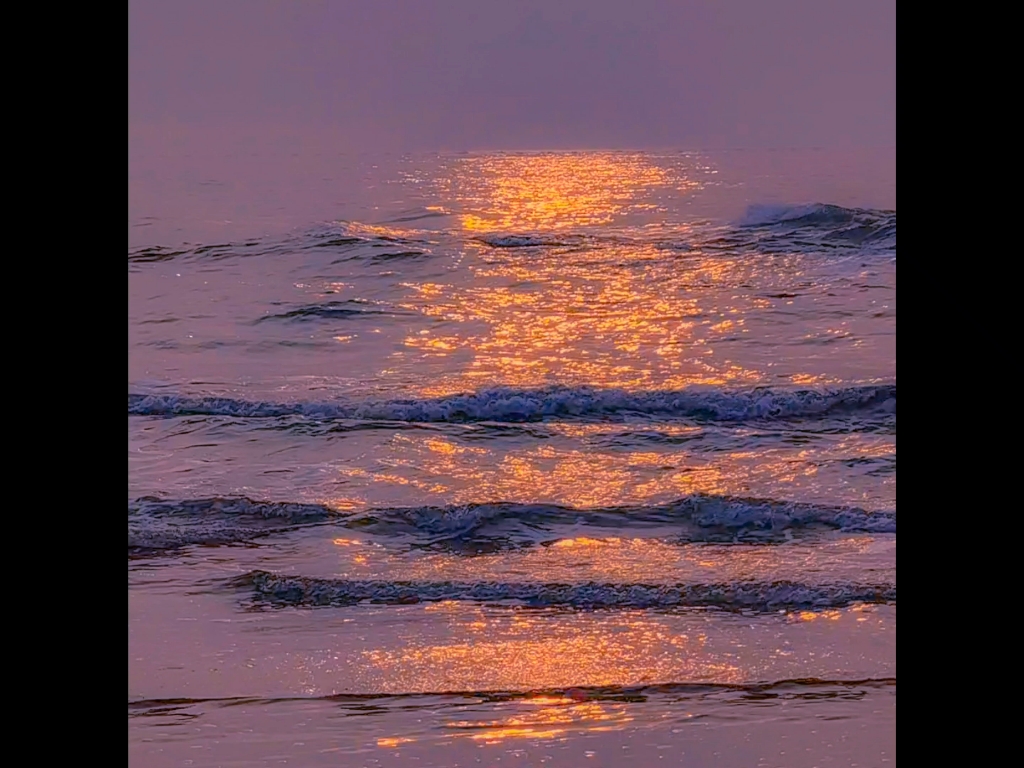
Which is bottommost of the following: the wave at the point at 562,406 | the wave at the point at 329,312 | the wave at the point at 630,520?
the wave at the point at 630,520

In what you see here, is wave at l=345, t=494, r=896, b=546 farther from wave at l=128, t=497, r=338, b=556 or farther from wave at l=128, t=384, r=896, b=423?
wave at l=128, t=384, r=896, b=423

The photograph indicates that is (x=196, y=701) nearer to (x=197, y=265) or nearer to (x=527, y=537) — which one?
(x=527, y=537)

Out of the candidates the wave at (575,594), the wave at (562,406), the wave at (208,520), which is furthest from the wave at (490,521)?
the wave at (562,406)

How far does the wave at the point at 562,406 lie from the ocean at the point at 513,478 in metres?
0.03

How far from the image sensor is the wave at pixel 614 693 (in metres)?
3.39

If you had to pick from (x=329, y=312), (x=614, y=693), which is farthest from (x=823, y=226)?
(x=614, y=693)

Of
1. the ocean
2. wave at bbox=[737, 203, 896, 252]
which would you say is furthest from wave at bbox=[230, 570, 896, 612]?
wave at bbox=[737, 203, 896, 252]

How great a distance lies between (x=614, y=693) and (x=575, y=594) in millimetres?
991

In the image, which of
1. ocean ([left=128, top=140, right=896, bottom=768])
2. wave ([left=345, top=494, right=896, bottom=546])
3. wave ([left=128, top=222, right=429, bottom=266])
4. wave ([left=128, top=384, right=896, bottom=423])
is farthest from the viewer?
wave ([left=128, top=222, right=429, bottom=266])

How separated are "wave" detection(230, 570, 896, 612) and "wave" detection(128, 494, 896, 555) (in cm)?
60

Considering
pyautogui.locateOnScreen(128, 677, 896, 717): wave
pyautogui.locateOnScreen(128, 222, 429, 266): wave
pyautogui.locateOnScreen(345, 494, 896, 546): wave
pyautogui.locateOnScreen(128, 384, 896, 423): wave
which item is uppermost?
pyautogui.locateOnScreen(128, 222, 429, 266): wave

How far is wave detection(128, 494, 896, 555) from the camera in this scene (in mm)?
5348

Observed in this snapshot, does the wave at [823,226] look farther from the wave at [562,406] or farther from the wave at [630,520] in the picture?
the wave at [630,520]
